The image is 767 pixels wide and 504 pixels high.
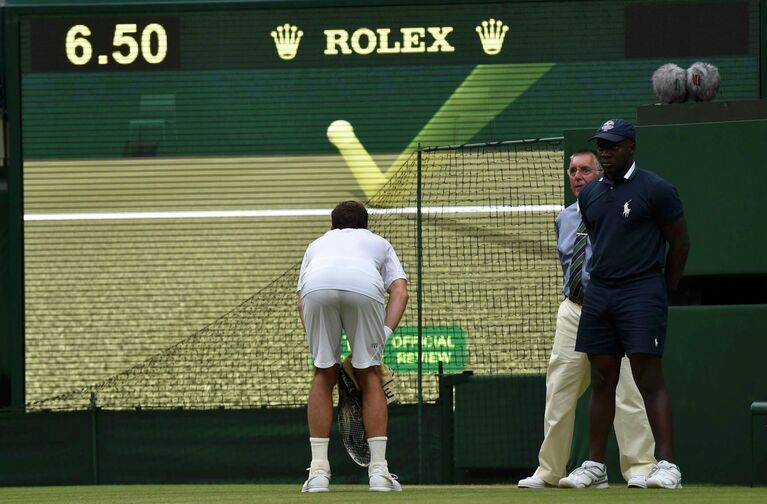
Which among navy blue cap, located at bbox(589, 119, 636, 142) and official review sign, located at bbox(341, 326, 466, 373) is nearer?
A: navy blue cap, located at bbox(589, 119, 636, 142)

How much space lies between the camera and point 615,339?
6.30 metres

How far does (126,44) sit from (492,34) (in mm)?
2540

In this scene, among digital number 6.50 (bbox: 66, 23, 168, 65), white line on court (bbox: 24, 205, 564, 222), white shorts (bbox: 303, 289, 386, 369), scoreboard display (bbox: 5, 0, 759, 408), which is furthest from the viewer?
digital number 6.50 (bbox: 66, 23, 168, 65)

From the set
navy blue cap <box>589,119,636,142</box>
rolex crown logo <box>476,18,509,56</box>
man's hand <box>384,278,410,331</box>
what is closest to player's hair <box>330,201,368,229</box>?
man's hand <box>384,278,410,331</box>

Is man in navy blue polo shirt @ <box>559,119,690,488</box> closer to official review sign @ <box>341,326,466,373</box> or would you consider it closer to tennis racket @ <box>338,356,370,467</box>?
tennis racket @ <box>338,356,370,467</box>

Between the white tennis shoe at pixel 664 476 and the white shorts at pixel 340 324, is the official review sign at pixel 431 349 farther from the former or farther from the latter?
the white tennis shoe at pixel 664 476

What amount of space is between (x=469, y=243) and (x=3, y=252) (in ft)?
10.6

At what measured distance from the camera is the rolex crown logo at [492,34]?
10.4 metres

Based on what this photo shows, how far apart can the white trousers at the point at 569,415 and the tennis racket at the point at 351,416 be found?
33.5 inches

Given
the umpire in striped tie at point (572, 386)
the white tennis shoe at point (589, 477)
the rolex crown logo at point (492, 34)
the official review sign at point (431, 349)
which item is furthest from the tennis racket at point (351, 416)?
the rolex crown logo at point (492, 34)

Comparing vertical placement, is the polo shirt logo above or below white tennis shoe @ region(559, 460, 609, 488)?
above

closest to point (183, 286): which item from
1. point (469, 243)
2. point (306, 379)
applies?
point (306, 379)

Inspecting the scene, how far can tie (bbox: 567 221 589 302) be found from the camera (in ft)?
22.7

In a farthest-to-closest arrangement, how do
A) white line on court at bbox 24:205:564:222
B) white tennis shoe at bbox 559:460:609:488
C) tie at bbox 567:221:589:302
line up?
white line on court at bbox 24:205:564:222 → tie at bbox 567:221:589:302 → white tennis shoe at bbox 559:460:609:488
